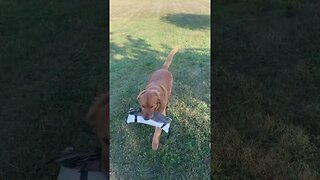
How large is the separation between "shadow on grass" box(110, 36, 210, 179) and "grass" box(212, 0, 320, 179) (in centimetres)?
75

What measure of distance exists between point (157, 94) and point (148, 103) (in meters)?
0.05

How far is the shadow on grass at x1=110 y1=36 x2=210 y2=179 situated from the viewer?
2.39m

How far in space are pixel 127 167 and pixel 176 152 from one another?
209mm

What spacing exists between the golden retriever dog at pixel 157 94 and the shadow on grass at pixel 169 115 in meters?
0.02

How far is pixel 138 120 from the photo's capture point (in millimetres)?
2387

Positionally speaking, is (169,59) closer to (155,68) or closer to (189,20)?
(155,68)

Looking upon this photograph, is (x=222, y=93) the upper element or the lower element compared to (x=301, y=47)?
lower
